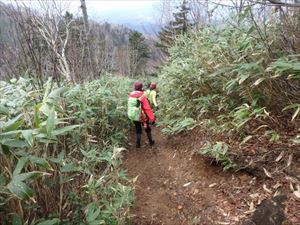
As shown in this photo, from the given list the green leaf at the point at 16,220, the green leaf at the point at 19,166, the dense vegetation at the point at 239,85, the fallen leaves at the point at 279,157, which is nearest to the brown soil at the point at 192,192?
the fallen leaves at the point at 279,157

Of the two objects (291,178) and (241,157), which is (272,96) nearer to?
(241,157)

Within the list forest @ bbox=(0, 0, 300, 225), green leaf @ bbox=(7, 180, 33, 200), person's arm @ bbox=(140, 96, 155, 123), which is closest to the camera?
green leaf @ bbox=(7, 180, 33, 200)

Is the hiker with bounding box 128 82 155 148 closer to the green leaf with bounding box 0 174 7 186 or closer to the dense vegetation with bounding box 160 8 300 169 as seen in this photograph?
the dense vegetation with bounding box 160 8 300 169

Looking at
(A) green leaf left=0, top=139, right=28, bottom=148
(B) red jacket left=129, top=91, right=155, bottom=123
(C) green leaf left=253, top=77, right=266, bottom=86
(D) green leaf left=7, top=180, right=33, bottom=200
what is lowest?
(B) red jacket left=129, top=91, right=155, bottom=123

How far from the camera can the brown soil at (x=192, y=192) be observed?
3811mm

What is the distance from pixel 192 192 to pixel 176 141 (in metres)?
2.00

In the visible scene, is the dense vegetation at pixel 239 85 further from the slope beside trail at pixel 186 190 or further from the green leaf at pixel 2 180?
the green leaf at pixel 2 180

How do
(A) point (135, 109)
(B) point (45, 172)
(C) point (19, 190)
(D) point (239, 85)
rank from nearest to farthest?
1. (C) point (19, 190)
2. (B) point (45, 172)
3. (D) point (239, 85)
4. (A) point (135, 109)

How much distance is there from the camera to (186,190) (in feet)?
14.9

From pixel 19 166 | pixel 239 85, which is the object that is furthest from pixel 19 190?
pixel 239 85

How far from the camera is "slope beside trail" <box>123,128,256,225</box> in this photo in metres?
3.88

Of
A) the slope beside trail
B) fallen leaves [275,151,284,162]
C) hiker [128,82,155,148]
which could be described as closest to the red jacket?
hiker [128,82,155,148]

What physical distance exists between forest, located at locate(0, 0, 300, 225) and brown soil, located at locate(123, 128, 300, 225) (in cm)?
2

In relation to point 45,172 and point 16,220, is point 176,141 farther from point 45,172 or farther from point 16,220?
point 16,220
